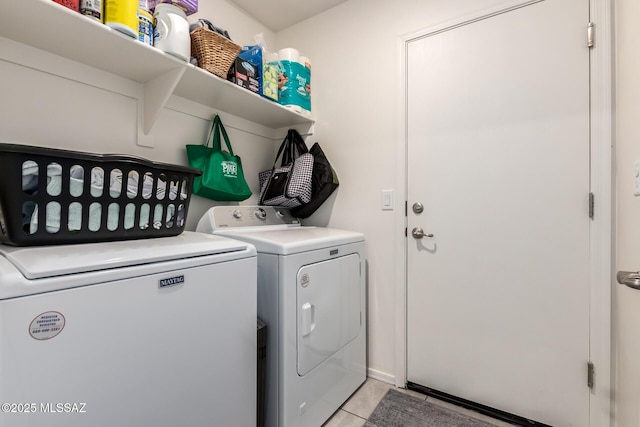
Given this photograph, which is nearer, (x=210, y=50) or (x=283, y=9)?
(x=210, y=50)

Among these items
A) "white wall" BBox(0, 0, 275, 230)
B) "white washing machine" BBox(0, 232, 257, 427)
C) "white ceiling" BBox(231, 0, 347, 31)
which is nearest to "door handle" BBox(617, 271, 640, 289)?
"white washing machine" BBox(0, 232, 257, 427)

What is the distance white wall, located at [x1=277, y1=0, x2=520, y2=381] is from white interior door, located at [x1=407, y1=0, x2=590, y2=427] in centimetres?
12

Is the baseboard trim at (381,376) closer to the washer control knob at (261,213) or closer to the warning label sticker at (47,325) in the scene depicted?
the washer control knob at (261,213)

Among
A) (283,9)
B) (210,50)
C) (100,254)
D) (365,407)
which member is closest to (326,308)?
(365,407)

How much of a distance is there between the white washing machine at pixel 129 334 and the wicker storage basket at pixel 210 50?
882 millimetres

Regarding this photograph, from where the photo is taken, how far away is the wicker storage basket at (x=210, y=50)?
1.46 m

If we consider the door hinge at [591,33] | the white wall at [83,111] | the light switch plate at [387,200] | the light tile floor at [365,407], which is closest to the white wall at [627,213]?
the door hinge at [591,33]

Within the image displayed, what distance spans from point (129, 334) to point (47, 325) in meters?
0.19

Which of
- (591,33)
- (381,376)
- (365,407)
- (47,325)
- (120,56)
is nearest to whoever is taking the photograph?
(47,325)

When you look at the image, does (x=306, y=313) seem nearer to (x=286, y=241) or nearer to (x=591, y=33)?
(x=286, y=241)

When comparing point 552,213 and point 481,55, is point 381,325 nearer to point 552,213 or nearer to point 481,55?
point 552,213

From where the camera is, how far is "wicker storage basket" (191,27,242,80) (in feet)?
4.79

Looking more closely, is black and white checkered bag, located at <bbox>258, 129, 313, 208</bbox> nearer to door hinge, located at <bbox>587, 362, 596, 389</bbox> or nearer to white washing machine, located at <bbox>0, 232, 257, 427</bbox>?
white washing machine, located at <bbox>0, 232, 257, 427</bbox>

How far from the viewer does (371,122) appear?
77.1 inches
